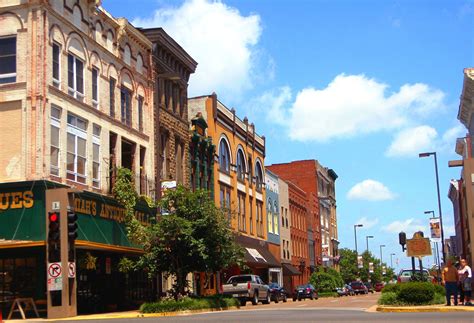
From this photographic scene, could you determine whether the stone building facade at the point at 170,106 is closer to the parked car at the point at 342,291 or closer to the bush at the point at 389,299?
the bush at the point at 389,299

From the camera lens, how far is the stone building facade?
39.6 meters

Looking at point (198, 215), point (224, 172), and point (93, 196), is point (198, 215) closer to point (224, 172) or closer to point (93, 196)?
point (93, 196)

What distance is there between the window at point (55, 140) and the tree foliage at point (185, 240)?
4959mm

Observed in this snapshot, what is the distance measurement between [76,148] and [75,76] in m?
3.13

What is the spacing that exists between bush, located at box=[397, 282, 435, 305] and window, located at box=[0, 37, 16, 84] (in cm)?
1709

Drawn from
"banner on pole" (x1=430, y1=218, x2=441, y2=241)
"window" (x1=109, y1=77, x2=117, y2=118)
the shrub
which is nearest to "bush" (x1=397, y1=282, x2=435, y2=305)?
the shrub

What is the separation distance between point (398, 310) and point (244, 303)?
17.1m

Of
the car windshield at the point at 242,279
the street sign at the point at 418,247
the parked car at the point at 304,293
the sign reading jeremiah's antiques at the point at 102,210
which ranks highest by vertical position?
the sign reading jeremiah's antiques at the point at 102,210

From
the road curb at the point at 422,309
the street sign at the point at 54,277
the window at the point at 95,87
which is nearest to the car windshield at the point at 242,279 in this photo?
the window at the point at 95,87

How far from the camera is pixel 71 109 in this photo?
98.7ft

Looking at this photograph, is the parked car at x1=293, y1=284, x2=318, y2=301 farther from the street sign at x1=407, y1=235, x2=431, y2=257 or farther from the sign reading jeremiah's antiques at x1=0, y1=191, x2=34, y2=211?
the sign reading jeremiah's antiques at x1=0, y1=191, x2=34, y2=211

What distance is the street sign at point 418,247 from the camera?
30.3m

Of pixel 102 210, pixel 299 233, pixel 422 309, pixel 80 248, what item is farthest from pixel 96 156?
pixel 299 233

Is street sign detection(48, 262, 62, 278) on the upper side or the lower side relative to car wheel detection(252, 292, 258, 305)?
upper
